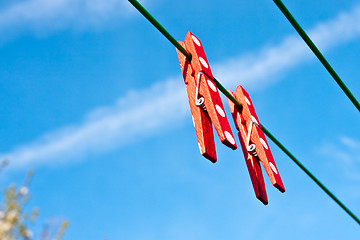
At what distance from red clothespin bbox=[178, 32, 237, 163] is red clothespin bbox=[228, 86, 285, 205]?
37 centimetres

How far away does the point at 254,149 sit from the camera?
7.57 feet

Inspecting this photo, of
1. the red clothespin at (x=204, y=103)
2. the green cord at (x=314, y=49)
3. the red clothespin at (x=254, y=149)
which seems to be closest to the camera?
the green cord at (x=314, y=49)

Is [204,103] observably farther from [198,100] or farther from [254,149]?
[254,149]

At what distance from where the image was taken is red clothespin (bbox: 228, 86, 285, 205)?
7.18 ft

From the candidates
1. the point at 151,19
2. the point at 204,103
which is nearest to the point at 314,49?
the point at 204,103

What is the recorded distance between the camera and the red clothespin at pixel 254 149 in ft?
7.18

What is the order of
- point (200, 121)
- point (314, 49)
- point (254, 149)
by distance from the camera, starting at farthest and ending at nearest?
point (254, 149) → point (200, 121) → point (314, 49)

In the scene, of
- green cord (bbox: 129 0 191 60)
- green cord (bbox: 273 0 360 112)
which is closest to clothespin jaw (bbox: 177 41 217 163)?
green cord (bbox: 129 0 191 60)

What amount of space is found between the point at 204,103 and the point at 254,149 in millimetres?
452

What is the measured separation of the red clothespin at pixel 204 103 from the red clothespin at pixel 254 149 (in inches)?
14.6

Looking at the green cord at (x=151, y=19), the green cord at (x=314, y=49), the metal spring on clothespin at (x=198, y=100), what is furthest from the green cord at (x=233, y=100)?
the green cord at (x=314, y=49)

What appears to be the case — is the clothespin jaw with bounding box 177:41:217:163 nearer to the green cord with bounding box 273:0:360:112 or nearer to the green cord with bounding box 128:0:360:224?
the green cord with bounding box 128:0:360:224

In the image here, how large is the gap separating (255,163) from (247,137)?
0.54 ft

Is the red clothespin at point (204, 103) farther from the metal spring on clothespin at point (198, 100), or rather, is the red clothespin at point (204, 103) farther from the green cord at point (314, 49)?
the green cord at point (314, 49)
